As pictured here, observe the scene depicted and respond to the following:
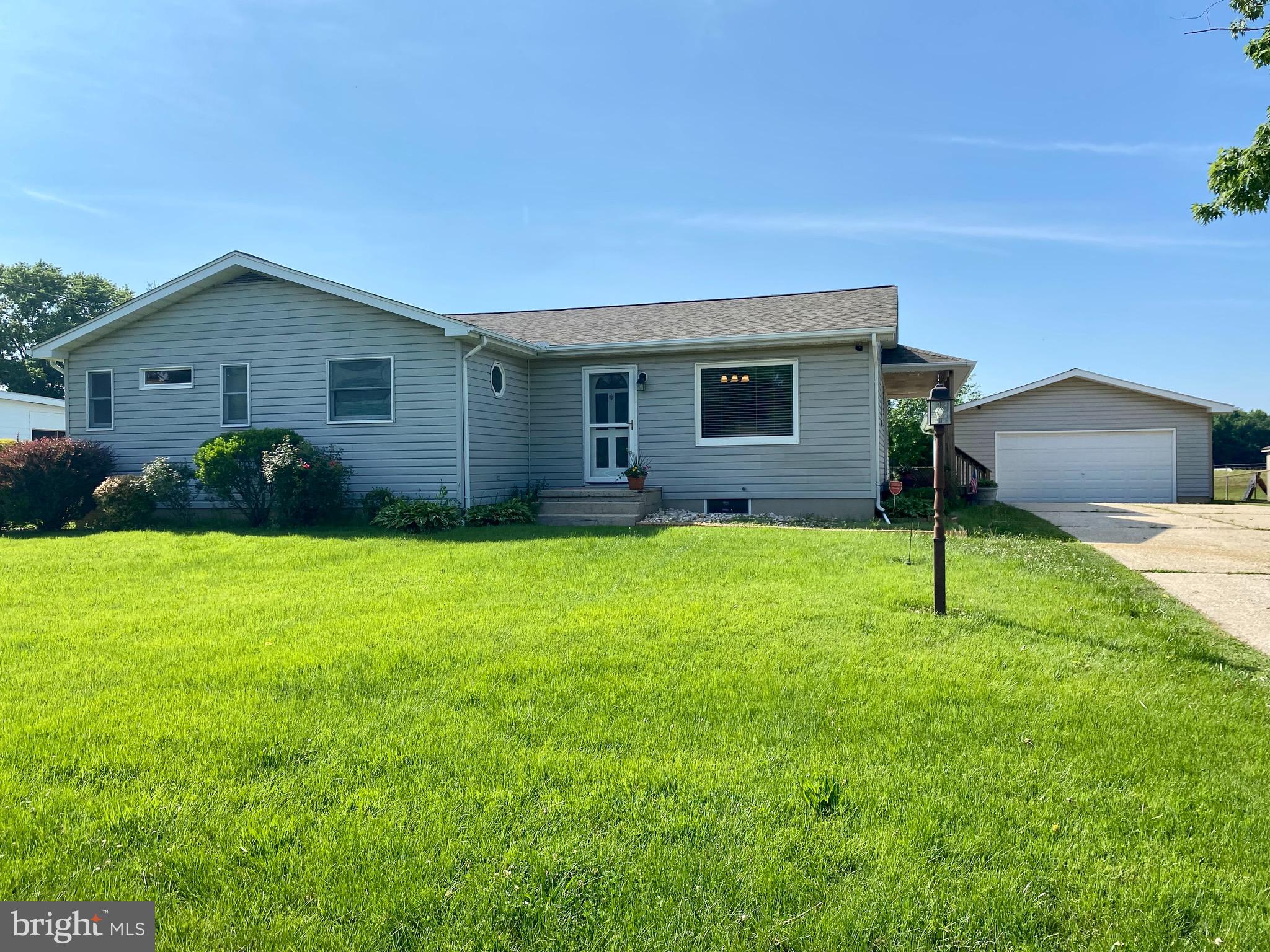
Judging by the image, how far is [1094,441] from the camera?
67.9 ft

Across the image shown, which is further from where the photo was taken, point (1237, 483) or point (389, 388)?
point (1237, 483)

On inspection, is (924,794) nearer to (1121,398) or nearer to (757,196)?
(757,196)

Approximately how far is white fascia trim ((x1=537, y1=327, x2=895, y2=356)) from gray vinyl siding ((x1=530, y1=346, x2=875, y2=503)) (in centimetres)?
34

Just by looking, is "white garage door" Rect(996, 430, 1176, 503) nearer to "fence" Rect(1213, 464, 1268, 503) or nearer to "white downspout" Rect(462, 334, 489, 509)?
"fence" Rect(1213, 464, 1268, 503)

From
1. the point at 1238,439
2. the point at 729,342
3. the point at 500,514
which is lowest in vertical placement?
the point at 500,514

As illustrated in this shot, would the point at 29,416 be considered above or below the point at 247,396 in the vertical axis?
above

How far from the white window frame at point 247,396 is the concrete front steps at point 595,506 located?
500 centimetres

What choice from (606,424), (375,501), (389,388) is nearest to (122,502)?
(375,501)

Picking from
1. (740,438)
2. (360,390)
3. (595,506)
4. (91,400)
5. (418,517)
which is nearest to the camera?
(418,517)

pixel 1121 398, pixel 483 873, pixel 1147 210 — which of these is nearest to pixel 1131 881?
pixel 483 873

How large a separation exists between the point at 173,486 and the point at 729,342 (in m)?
9.14

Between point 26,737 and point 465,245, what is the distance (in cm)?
1657

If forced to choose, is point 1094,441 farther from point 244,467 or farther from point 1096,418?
point 244,467

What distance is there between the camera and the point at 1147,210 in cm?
1527
